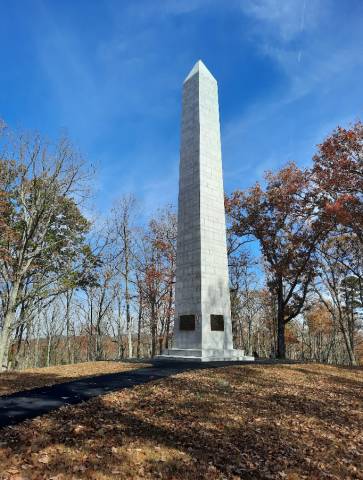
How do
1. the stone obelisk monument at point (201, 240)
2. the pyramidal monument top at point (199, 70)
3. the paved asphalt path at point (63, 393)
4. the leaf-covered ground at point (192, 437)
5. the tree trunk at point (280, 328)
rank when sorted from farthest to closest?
1. the tree trunk at point (280, 328)
2. the pyramidal monument top at point (199, 70)
3. the stone obelisk monument at point (201, 240)
4. the paved asphalt path at point (63, 393)
5. the leaf-covered ground at point (192, 437)

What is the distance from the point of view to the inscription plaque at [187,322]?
49.1 ft

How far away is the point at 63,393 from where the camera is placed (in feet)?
26.3

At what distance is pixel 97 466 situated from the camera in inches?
176

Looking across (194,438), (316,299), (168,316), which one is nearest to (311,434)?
(194,438)

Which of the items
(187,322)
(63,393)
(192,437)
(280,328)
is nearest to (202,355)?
(187,322)

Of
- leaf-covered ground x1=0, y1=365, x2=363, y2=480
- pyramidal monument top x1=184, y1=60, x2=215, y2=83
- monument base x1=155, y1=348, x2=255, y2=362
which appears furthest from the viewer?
pyramidal monument top x1=184, y1=60, x2=215, y2=83

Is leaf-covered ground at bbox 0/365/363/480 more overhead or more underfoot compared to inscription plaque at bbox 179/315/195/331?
more underfoot

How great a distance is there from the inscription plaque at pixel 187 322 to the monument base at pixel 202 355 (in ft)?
3.02

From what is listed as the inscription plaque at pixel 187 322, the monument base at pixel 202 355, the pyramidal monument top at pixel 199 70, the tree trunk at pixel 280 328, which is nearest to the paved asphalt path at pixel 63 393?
the monument base at pixel 202 355

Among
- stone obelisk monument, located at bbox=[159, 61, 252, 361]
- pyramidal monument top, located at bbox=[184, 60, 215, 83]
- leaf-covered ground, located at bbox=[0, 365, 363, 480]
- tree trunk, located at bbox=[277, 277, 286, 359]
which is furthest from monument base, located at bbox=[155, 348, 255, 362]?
pyramidal monument top, located at bbox=[184, 60, 215, 83]

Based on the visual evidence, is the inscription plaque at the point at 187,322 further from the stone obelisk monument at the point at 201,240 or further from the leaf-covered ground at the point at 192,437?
the leaf-covered ground at the point at 192,437

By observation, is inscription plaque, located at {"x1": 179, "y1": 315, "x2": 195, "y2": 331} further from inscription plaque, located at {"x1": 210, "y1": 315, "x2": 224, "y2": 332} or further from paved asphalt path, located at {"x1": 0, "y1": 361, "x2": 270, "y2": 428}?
paved asphalt path, located at {"x1": 0, "y1": 361, "x2": 270, "y2": 428}

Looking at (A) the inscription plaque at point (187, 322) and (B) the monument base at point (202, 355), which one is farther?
(A) the inscription plaque at point (187, 322)

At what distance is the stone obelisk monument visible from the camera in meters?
14.9
